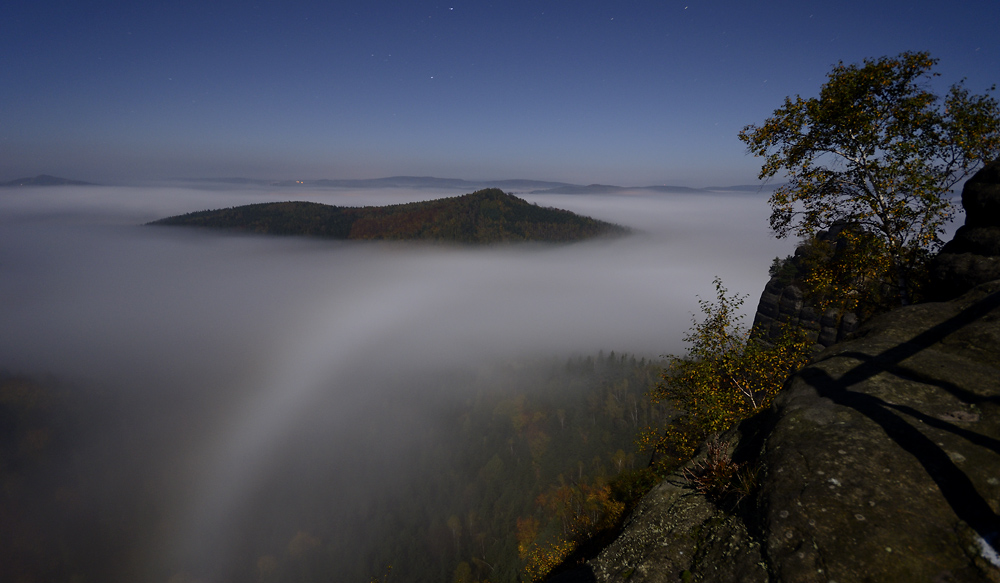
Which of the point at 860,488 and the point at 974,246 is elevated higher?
the point at 974,246

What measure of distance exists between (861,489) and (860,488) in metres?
0.02

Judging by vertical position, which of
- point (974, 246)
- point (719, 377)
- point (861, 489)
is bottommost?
point (719, 377)

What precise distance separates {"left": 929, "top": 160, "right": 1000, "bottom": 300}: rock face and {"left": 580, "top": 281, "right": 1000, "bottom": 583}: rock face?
5.62m

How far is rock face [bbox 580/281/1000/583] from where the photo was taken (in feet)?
20.1

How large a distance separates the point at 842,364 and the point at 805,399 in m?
2.69

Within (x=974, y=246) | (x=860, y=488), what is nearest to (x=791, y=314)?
(x=974, y=246)

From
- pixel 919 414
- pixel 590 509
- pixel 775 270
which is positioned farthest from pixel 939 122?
pixel 590 509

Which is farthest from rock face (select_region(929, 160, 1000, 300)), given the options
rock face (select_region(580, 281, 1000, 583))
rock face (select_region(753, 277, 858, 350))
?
rock face (select_region(753, 277, 858, 350))

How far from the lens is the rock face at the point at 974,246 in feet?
51.1

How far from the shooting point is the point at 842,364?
1170cm

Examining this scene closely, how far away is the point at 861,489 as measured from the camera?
23.5ft

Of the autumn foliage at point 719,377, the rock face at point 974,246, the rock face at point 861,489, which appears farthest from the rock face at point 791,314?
the rock face at point 861,489

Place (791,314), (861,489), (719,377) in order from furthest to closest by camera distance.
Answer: (791,314) < (719,377) < (861,489)

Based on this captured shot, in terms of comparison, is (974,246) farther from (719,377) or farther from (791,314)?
(791,314)
